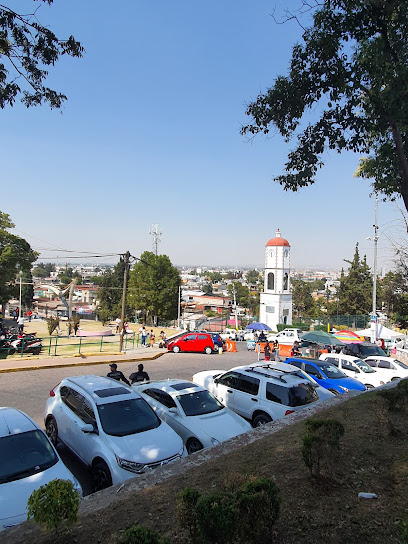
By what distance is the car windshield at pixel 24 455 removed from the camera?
5051mm

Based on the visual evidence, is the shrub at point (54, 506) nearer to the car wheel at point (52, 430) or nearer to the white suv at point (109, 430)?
the white suv at point (109, 430)

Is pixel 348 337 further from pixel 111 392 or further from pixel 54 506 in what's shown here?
pixel 54 506

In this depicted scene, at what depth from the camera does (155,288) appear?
188 ft

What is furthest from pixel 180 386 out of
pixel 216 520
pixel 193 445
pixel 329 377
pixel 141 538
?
pixel 329 377

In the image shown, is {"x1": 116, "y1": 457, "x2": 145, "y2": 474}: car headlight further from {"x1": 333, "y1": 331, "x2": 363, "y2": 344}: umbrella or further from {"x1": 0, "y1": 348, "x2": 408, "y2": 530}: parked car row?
{"x1": 333, "y1": 331, "x2": 363, "y2": 344}: umbrella

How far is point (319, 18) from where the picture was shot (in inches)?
303

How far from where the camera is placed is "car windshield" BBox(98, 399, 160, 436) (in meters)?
6.52

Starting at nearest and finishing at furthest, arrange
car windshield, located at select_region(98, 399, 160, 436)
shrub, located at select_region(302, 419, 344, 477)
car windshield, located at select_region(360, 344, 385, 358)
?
1. shrub, located at select_region(302, 419, 344, 477)
2. car windshield, located at select_region(98, 399, 160, 436)
3. car windshield, located at select_region(360, 344, 385, 358)

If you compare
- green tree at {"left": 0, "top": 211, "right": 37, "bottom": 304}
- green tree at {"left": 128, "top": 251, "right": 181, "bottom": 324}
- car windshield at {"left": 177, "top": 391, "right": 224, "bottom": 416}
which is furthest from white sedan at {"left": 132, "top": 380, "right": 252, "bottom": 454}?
green tree at {"left": 128, "top": 251, "right": 181, "bottom": 324}

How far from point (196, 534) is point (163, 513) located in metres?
1.08

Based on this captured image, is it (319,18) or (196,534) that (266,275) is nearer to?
(319,18)

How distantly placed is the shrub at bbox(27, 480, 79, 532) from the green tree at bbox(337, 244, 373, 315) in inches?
2425

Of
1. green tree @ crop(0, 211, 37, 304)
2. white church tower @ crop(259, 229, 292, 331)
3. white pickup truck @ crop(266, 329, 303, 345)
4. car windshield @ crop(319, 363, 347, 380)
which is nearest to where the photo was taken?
car windshield @ crop(319, 363, 347, 380)

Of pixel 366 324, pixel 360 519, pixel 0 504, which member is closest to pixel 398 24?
pixel 360 519
